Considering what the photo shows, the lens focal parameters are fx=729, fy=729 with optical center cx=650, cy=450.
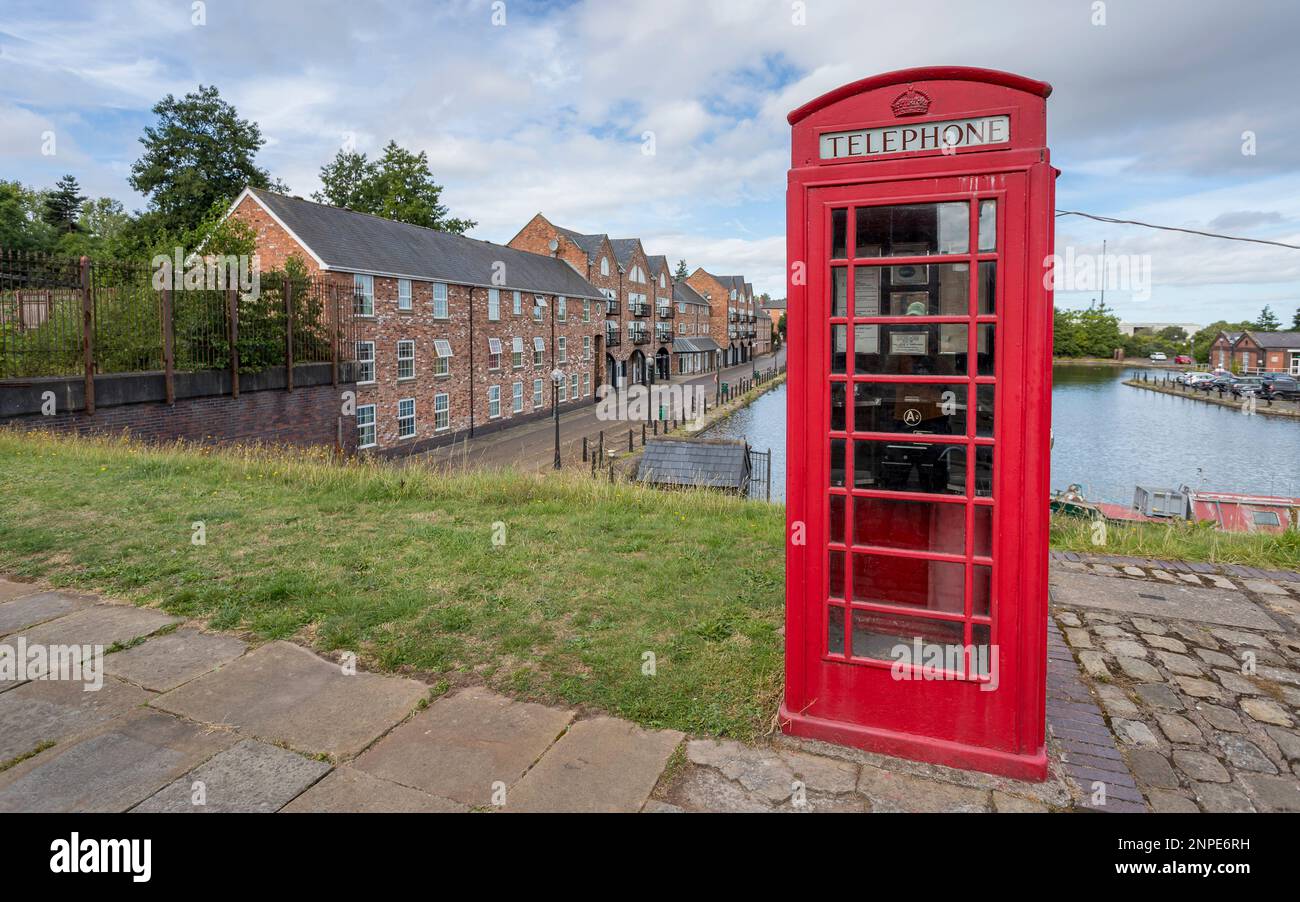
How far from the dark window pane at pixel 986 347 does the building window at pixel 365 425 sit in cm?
2351

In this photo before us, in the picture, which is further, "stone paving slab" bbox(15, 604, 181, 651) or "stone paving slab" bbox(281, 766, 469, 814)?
"stone paving slab" bbox(15, 604, 181, 651)

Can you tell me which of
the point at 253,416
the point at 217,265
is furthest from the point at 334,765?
the point at 217,265

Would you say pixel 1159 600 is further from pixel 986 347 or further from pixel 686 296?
pixel 686 296

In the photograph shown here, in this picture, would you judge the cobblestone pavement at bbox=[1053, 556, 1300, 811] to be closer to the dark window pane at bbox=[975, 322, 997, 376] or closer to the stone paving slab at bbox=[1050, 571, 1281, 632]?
the stone paving slab at bbox=[1050, 571, 1281, 632]

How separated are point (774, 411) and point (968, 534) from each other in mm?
47243

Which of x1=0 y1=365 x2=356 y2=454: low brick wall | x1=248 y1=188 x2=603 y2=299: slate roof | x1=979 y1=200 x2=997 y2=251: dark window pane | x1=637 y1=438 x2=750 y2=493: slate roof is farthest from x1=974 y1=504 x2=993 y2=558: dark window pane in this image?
x1=248 y1=188 x2=603 y2=299: slate roof

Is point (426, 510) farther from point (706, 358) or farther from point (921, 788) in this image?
point (706, 358)

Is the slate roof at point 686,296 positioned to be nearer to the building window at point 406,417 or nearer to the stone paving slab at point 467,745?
the building window at point 406,417

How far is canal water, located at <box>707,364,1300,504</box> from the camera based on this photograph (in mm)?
31734

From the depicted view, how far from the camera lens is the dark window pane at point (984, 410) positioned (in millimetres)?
3227

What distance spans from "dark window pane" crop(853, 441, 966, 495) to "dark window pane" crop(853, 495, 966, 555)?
0.31 feet

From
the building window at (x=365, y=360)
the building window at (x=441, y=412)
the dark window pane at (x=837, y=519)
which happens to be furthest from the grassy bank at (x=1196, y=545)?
the building window at (x=441, y=412)

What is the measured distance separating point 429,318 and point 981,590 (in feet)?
91.6

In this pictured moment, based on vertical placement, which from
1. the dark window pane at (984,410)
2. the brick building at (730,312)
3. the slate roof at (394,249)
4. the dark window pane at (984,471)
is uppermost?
the brick building at (730,312)
